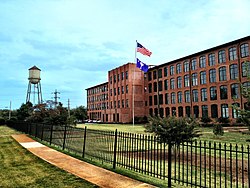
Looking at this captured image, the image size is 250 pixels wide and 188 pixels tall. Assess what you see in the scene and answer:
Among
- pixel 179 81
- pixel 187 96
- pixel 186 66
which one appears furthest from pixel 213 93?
pixel 179 81

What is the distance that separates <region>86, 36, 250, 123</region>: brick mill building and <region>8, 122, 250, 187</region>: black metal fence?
18.5m

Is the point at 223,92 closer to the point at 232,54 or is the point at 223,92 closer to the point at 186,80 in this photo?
→ the point at 232,54

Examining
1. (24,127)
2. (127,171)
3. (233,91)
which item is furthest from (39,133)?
(233,91)

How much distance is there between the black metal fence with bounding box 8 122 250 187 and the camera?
770 cm

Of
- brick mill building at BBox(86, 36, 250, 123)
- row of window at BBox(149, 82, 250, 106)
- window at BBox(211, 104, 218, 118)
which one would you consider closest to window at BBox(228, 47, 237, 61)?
brick mill building at BBox(86, 36, 250, 123)

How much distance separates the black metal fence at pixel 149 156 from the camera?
25.2ft

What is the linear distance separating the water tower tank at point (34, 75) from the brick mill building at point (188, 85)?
22.4m

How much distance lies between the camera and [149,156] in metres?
11.8

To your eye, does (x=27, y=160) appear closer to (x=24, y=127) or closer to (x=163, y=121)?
(x=163, y=121)

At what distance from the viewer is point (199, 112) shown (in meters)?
52.7

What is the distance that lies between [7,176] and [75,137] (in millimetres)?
4798

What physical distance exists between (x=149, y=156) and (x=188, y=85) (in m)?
46.3

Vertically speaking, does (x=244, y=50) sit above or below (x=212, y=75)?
above

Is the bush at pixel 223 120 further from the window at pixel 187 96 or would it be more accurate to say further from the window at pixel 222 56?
the window at pixel 187 96
